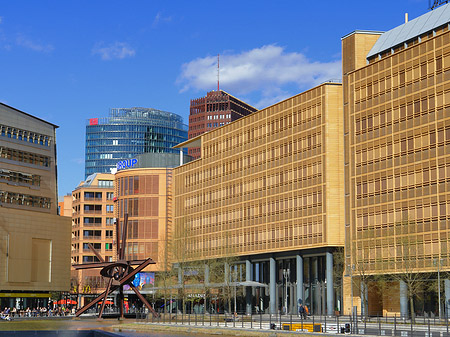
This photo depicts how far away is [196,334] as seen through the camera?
65.5m

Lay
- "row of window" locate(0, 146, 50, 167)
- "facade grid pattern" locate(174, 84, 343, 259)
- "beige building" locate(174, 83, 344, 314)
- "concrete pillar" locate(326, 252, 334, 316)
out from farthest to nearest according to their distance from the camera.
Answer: "row of window" locate(0, 146, 50, 167)
"facade grid pattern" locate(174, 84, 343, 259)
"beige building" locate(174, 83, 344, 314)
"concrete pillar" locate(326, 252, 334, 316)

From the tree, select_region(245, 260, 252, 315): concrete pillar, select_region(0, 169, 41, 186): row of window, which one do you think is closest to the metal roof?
the tree

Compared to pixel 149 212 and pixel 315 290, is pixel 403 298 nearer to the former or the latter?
pixel 315 290

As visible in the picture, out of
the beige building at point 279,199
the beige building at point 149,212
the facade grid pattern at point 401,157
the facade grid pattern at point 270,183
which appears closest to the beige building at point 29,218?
the beige building at point 149,212

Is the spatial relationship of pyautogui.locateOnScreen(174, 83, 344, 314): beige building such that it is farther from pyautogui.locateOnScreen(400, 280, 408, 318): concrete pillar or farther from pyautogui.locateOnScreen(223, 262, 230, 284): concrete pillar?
pyautogui.locateOnScreen(400, 280, 408, 318): concrete pillar

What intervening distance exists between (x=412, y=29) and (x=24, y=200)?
2840 inches

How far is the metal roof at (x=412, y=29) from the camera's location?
298ft

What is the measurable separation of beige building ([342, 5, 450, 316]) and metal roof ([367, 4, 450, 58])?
160mm

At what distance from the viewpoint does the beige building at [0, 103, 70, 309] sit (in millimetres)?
129125

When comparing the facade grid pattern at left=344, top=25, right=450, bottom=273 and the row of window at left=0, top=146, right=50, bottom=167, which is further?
the row of window at left=0, top=146, right=50, bottom=167

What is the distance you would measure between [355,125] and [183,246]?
34.4 m

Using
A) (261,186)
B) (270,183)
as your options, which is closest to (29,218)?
(261,186)

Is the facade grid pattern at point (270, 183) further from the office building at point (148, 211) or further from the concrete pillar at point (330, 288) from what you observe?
the office building at point (148, 211)

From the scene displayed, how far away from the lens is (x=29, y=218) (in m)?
134
